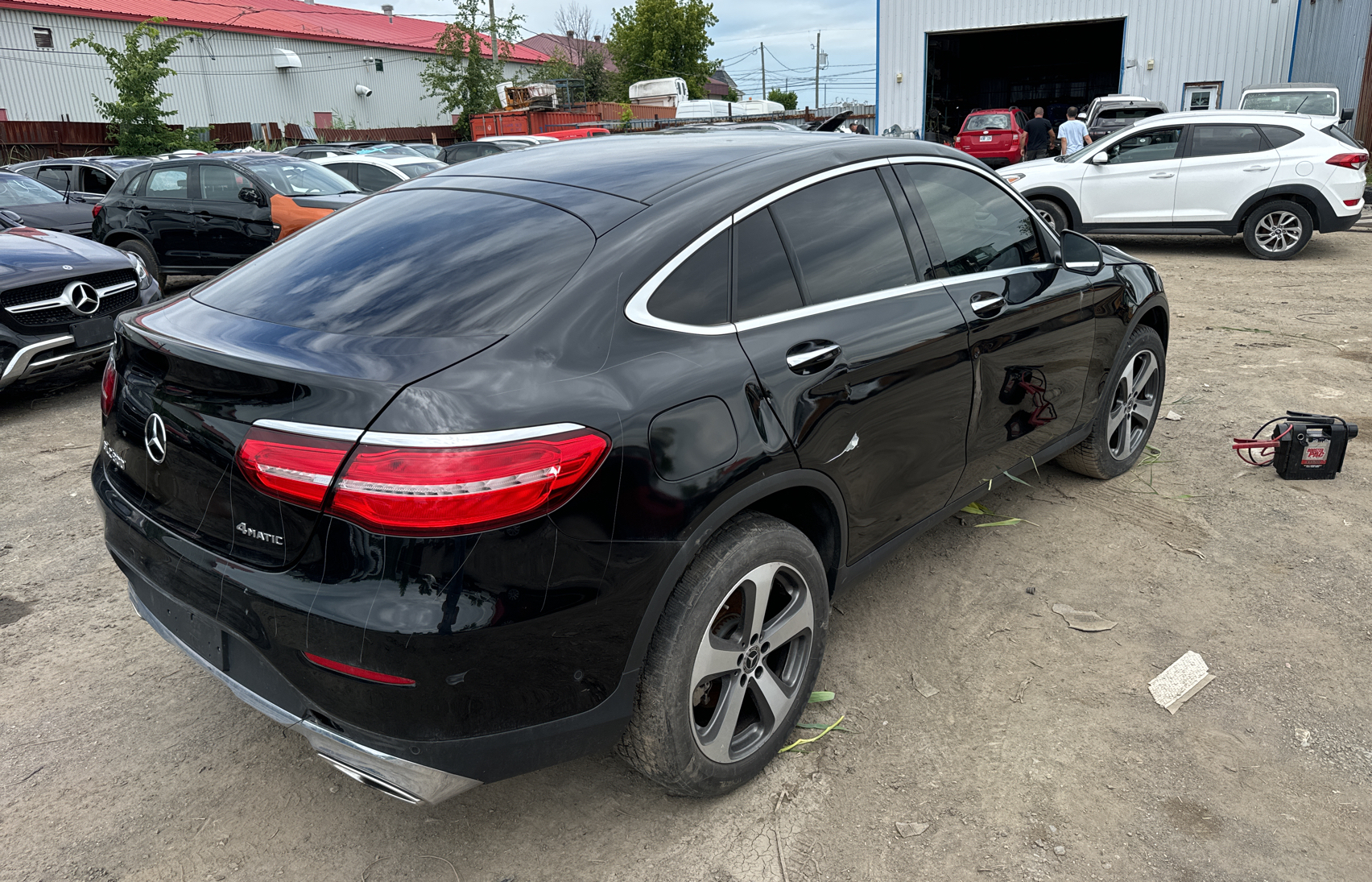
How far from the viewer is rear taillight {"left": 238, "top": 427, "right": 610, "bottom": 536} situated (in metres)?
1.82

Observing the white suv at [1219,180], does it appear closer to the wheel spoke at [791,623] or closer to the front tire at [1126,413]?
the front tire at [1126,413]

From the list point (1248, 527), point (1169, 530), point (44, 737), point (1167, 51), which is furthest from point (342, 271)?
point (1167, 51)

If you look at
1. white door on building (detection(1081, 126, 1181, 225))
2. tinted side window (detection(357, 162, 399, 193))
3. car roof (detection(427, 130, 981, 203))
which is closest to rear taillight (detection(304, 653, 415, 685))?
car roof (detection(427, 130, 981, 203))

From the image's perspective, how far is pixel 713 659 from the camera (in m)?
2.31

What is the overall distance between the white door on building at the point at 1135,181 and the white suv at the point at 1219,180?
0.01 m

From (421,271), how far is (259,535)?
0.77m

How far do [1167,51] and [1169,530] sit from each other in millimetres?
27281

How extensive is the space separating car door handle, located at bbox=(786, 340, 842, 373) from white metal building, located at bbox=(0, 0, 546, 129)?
37.8 m

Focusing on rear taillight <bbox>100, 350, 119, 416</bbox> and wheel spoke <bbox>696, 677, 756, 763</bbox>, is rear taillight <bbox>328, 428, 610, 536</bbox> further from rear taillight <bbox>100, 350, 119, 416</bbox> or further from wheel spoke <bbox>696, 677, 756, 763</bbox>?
rear taillight <bbox>100, 350, 119, 416</bbox>

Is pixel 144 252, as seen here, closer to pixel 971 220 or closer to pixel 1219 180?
pixel 971 220

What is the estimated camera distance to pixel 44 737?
9.21 ft

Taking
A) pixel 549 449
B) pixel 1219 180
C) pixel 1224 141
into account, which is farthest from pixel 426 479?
pixel 1224 141

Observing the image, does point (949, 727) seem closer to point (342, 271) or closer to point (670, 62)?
point (342, 271)

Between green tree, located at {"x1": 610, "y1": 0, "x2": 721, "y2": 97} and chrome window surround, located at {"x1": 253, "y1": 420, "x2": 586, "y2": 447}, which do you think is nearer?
chrome window surround, located at {"x1": 253, "y1": 420, "x2": 586, "y2": 447}
